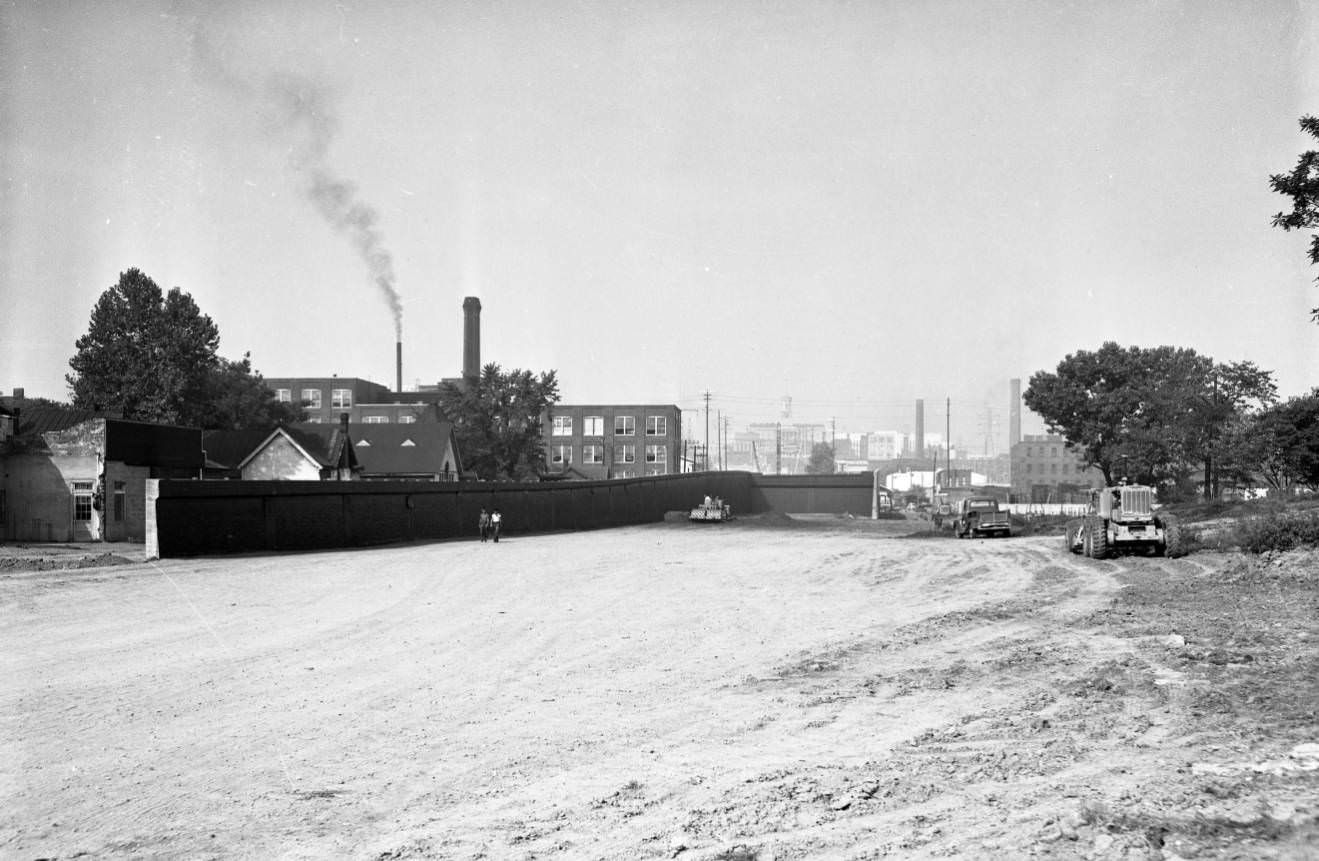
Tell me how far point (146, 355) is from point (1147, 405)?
62663mm

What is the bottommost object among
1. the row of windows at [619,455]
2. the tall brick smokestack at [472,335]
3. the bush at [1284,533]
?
the bush at [1284,533]

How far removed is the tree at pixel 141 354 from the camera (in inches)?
2596

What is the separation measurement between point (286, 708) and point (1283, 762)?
30.0ft

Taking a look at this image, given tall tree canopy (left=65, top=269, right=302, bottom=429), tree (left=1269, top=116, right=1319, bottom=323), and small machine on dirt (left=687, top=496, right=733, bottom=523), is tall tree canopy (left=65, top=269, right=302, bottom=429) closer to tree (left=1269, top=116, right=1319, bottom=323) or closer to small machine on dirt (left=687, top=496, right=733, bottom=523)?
small machine on dirt (left=687, top=496, right=733, bottom=523)

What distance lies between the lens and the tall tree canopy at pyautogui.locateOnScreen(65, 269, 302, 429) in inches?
2598

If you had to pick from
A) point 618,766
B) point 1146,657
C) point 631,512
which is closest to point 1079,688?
point 1146,657

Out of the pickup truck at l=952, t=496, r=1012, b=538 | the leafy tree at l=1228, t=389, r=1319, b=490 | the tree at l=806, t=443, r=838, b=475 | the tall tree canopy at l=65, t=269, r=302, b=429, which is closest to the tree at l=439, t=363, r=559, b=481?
the tall tree canopy at l=65, t=269, r=302, b=429

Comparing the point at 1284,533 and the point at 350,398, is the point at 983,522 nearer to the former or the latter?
the point at 1284,533

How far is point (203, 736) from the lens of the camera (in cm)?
933

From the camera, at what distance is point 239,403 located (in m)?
76.4

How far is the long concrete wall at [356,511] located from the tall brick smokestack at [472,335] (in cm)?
3436

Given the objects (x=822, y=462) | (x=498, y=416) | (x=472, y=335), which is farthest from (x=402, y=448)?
(x=822, y=462)

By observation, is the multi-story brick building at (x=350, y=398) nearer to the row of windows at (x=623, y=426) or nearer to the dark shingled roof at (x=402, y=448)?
the row of windows at (x=623, y=426)

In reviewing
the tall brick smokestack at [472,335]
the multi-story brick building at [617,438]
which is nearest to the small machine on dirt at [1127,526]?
the tall brick smokestack at [472,335]
